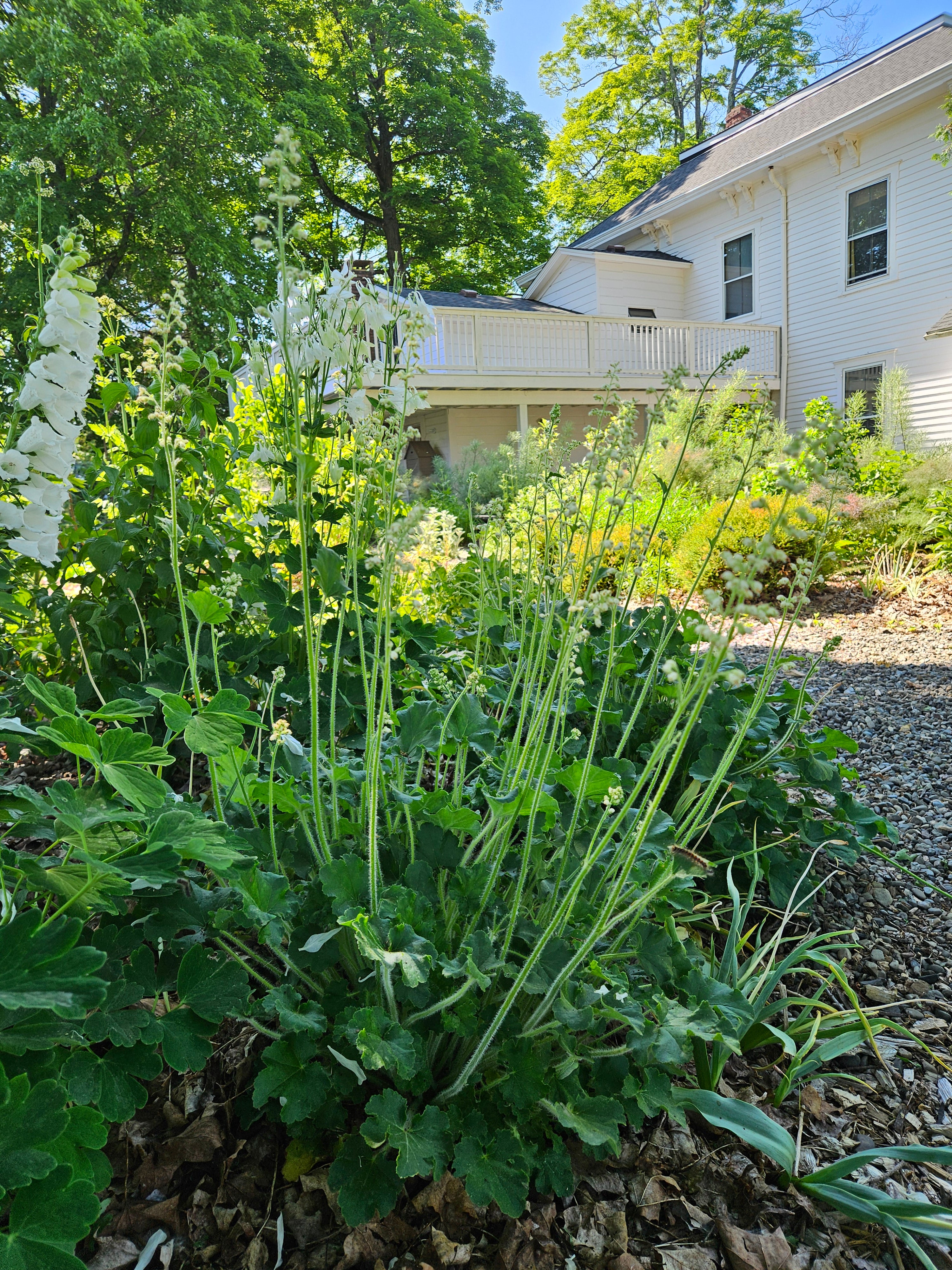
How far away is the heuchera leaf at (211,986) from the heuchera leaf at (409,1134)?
21 cm

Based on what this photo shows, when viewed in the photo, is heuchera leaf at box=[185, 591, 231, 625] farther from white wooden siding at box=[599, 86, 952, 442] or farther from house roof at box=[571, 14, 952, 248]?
house roof at box=[571, 14, 952, 248]

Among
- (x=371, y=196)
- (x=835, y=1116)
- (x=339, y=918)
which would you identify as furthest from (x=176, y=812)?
(x=371, y=196)

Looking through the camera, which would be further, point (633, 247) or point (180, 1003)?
point (633, 247)

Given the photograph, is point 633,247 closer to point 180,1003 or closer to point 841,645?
point 841,645

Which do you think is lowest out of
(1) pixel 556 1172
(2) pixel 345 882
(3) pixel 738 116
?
(1) pixel 556 1172

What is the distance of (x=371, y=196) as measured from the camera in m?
19.5

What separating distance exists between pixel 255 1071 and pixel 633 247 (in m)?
16.3

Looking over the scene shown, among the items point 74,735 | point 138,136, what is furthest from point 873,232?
point 74,735

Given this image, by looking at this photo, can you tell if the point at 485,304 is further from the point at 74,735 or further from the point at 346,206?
the point at 74,735

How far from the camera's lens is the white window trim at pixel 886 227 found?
10328 millimetres

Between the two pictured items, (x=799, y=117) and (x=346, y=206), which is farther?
(x=346, y=206)

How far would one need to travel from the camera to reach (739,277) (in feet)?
42.8

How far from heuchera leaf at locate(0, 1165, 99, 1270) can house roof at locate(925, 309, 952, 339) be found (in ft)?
35.3

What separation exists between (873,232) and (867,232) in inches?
3.8
